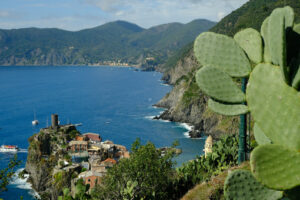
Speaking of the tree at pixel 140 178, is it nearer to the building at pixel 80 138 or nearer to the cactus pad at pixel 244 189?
the cactus pad at pixel 244 189

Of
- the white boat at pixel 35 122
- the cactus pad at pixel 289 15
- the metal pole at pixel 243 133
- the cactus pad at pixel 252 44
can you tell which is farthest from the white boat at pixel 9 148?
the cactus pad at pixel 289 15

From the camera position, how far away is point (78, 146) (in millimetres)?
48031

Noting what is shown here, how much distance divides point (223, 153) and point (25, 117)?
206 ft

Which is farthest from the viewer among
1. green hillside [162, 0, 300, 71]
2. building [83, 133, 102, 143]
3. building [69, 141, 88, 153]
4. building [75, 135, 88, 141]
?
green hillside [162, 0, 300, 71]

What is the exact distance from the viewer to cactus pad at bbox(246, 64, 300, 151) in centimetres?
219

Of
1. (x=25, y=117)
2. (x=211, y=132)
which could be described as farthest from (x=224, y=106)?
(x=25, y=117)

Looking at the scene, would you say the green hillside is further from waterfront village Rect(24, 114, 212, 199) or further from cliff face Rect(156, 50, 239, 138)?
waterfront village Rect(24, 114, 212, 199)

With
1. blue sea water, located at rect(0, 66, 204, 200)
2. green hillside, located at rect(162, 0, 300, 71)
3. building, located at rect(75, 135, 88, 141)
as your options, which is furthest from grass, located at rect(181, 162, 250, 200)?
green hillside, located at rect(162, 0, 300, 71)

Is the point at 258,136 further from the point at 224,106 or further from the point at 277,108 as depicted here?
the point at 277,108

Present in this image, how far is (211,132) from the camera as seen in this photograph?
53969 mm

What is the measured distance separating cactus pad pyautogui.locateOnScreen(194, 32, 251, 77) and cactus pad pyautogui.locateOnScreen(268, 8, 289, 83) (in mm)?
609

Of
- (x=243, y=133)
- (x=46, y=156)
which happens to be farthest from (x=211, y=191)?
(x=46, y=156)

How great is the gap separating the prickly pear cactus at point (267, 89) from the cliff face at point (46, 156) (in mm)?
28003

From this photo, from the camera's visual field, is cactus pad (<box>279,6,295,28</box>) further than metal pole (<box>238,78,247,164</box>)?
No
